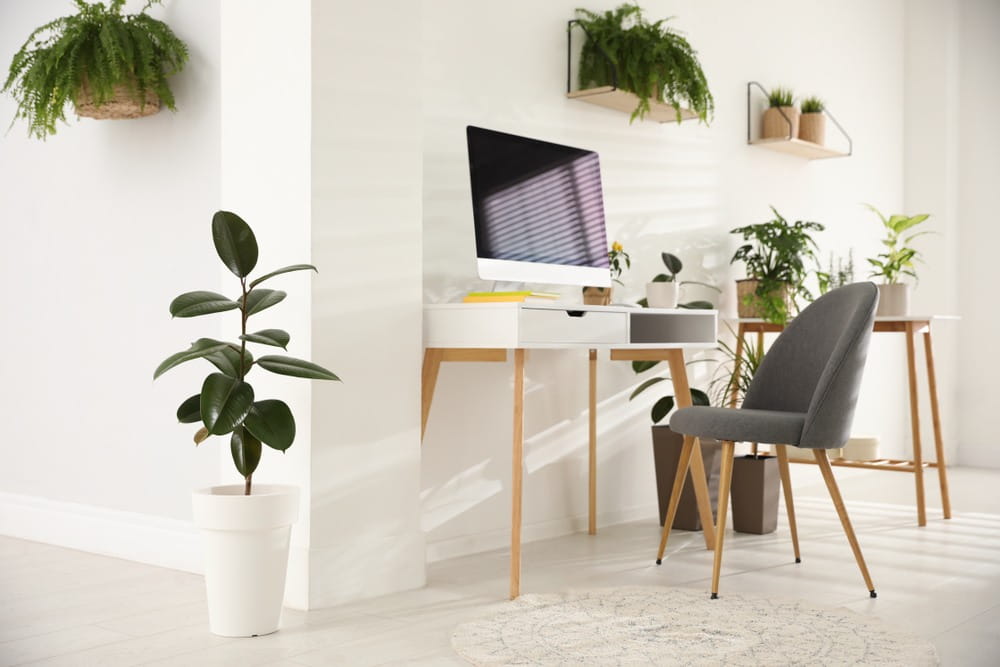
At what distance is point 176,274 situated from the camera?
3.00m

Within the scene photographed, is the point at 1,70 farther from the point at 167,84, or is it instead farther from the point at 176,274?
the point at 176,274

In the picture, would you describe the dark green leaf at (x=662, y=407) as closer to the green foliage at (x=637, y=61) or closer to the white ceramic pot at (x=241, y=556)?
the green foliage at (x=637, y=61)

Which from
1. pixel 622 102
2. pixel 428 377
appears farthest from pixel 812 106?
pixel 428 377

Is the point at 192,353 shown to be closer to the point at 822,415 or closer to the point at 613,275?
the point at 822,415

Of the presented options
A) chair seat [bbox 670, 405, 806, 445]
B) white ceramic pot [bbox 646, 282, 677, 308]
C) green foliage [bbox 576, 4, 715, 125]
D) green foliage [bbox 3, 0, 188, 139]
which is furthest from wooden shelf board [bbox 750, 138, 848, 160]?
green foliage [bbox 3, 0, 188, 139]

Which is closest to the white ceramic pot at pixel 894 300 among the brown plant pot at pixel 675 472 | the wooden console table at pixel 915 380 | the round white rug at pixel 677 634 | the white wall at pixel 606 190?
the wooden console table at pixel 915 380

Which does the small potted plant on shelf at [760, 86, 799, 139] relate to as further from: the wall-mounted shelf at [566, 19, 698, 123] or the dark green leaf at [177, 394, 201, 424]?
the dark green leaf at [177, 394, 201, 424]

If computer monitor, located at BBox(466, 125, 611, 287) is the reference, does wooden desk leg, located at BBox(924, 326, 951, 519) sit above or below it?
below

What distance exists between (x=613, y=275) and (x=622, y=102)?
0.62 metres

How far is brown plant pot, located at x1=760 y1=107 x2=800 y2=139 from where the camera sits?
4504 millimetres

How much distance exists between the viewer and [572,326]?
8.81ft

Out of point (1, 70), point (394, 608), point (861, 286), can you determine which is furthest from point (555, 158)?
point (1, 70)

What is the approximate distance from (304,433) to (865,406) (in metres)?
3.87

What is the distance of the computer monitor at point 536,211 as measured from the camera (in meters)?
2.85
